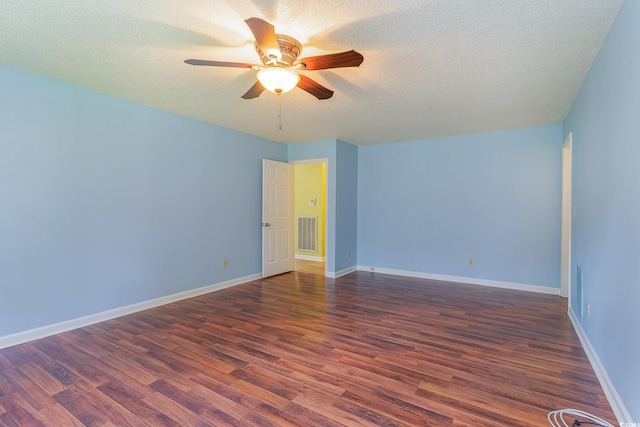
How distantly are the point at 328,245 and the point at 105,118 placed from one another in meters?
3.58

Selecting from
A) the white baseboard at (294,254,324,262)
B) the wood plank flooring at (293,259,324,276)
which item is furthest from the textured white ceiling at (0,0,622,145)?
the white baseboard at (294,254,324,262)

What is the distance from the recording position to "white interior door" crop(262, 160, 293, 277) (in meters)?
5.25

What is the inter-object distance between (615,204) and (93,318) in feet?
14.8

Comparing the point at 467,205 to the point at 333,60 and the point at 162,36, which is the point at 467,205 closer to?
the point at 333,60

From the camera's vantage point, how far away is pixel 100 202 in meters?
3.25

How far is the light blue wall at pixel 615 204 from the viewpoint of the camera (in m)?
1.61

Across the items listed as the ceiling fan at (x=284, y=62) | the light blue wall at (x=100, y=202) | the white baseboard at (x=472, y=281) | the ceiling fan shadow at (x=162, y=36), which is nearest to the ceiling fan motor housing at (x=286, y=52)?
the ceiling fan at (x=284, y=62)

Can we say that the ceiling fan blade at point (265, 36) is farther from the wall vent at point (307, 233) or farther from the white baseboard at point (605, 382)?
the wall vent at point (307, 233)

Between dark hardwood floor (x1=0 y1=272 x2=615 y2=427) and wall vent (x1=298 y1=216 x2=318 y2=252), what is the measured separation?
3.36m

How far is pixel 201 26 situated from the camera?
204cm

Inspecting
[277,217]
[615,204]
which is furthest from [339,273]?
[615,204]

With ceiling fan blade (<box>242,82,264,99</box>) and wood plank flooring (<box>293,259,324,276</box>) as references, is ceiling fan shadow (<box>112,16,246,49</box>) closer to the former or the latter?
ceiling fan blade (<box>242,82,264,99</box>)

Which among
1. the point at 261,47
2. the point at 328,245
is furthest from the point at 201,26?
the point at 328,245

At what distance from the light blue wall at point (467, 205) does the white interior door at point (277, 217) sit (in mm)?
1359
